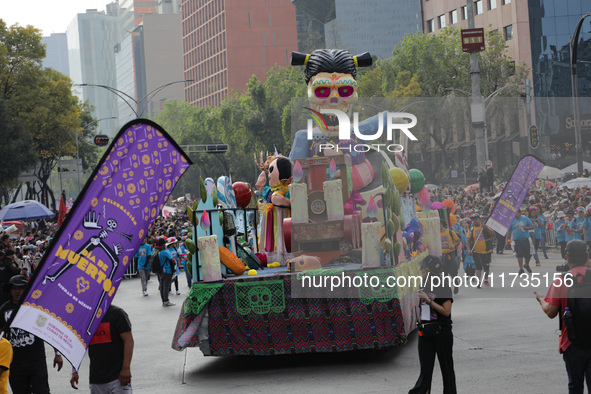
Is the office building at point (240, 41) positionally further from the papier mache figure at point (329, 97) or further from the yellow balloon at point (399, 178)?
the yellow balloon at point (399, 178)

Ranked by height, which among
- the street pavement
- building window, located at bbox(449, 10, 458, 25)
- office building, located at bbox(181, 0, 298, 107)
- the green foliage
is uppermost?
office building, located at bbox(181, 0, 298, 107)

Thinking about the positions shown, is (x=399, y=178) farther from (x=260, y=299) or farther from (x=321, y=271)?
(x=260, y=299)

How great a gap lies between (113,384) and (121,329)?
473mm

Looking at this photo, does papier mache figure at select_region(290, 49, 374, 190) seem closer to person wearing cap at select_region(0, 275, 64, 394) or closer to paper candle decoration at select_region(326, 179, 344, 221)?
paper candle decoration at select_region(326, 179, 344, 221)

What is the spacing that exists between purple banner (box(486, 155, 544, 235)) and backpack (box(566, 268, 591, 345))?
1.41 metres

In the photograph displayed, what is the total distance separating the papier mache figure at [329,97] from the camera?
12.6 m

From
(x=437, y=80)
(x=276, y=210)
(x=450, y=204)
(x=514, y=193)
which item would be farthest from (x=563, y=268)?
(x=437, y=80)

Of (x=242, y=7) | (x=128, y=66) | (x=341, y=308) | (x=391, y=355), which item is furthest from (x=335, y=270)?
(x=128, y=66)

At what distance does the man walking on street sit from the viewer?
278 inches

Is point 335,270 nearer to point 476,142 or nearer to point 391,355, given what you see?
point 391,355

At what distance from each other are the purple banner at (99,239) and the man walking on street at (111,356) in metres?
0.55

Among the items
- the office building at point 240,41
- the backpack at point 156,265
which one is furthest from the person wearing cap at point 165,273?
the office building at point 240,41

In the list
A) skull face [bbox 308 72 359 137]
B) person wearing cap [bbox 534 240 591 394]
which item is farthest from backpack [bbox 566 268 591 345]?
skull face [bbox 308 72 359 137]

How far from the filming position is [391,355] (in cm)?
1170
